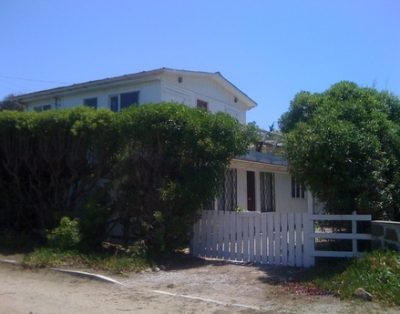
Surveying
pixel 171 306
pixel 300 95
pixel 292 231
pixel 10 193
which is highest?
pixel 300 95

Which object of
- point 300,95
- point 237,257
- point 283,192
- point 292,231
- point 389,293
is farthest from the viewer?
point 283,192

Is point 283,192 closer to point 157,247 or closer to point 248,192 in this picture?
point 248,192

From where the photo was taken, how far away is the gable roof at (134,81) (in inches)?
690

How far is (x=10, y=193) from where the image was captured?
1440 cm

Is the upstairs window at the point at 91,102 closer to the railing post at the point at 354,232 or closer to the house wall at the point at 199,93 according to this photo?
the house wall at the point at 199,93

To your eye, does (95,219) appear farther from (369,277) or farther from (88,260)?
(369,277)

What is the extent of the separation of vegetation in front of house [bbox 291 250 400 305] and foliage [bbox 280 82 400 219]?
4.58 ft

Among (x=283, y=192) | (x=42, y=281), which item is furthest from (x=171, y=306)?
(x=283, y=192)

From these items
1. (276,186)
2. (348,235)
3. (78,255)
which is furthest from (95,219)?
(276,186)

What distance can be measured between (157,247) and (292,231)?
309cm

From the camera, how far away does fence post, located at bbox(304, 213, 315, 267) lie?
33.6 ft

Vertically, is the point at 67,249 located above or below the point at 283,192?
below

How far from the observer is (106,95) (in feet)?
61.8

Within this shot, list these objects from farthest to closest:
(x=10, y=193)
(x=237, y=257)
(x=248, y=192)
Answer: (x=248, y=192) → (x=10, y=193) → (x=237, y=257)
